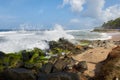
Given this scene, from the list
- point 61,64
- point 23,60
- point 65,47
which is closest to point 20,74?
point 61,64

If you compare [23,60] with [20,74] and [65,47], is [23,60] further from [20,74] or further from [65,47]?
[65,47]

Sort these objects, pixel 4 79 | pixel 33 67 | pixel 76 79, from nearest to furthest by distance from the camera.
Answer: pixel 76 79 → pixel 4 79 → pixel 33 67

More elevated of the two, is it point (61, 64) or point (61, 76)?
point (61, 64)

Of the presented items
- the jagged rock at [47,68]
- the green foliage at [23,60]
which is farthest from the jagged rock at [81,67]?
the green foliage at [23,60]

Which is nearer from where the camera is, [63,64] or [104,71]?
[104,71]

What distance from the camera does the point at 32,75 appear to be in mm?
8688

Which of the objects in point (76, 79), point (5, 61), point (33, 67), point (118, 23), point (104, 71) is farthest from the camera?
point (118, 23)

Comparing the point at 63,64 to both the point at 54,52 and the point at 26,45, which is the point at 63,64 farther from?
the point at 26,45

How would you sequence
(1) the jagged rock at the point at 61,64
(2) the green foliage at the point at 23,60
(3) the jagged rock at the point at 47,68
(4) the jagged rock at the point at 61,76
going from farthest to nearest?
(2) the green foliage at the point at 23,60 < (1) the jagged rock at the point at 61,64 < (3) the jagged rock at the point at 47,68 < (4) the jagged rock at the point at 61,76

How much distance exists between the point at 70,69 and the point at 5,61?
283 centimetres

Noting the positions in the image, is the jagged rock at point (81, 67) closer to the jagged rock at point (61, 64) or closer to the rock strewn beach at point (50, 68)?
the rock strewn beach at point (50, 68)

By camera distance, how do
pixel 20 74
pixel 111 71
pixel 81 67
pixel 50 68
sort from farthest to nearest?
1. pixel 81 67
2. pixel 50 68
3. pixel 20 74
4. pixel 111 71

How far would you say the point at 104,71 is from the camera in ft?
28.5

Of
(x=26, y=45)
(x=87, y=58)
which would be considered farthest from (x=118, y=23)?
(x=87, y=58)
